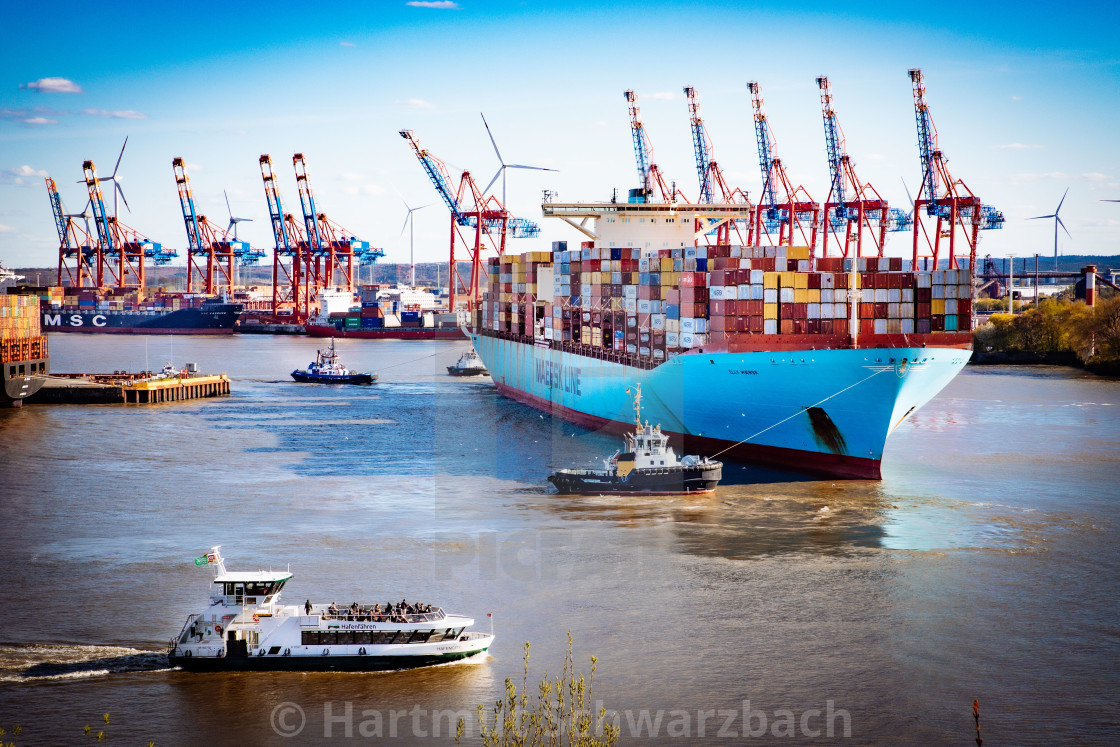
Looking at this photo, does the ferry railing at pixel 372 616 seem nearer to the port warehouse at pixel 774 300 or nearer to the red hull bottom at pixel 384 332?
the port warehouse at pixel 774 300

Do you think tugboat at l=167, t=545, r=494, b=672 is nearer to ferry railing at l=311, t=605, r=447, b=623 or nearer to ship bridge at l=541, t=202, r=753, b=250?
ferry railing at l=311, t=605, r=447, b=623

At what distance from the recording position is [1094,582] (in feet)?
97.6

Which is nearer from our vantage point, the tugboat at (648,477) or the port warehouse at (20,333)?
the tugboat at (648,477)

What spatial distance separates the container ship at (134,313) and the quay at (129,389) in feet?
303

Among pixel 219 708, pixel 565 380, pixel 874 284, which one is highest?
pixel 874 284

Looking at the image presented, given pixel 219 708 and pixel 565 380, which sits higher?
pixel 565 380

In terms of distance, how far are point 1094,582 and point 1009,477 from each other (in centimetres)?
1597

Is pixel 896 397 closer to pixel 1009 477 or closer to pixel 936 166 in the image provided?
pixel 1009 477

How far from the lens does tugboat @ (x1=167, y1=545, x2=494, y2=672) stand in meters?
23.9

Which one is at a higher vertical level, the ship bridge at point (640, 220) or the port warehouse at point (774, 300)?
the ship bridge at point (640, 220)

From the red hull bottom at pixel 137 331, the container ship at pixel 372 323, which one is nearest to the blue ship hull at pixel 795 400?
the container ship at pixel 372 323

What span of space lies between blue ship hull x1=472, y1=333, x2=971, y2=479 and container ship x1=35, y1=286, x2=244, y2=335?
135881mm

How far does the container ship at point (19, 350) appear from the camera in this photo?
72.4 metres

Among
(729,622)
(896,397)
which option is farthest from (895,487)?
(729,622)
